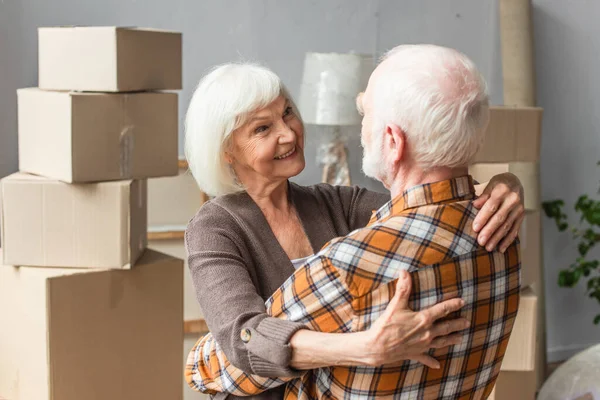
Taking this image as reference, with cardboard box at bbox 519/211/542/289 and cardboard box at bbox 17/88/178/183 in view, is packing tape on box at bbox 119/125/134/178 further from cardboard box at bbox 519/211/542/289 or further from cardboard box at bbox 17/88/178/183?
cardboard box at bbox 519/211/542/289

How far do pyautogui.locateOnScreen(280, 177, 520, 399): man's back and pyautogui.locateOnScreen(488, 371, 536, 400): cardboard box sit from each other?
1.50 meters

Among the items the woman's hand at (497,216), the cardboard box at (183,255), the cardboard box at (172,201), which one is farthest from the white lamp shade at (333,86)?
the woman's hand at (497,216)

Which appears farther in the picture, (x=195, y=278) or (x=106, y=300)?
(x=106, y=300)

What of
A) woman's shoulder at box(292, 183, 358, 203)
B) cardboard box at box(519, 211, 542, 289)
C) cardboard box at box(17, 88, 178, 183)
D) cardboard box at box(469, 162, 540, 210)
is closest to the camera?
woman's shoulder at box(292, 183, 358, 203)

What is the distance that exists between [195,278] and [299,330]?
1.08 feet

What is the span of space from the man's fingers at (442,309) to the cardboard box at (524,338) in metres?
1.55

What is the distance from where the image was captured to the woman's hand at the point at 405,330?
1195 mm

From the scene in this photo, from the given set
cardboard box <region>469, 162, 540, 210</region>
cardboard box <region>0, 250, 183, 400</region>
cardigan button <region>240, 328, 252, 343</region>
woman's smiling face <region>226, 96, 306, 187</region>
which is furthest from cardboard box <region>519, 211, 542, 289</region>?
Result: cardigan button <region>240, 328, 252, 343</region>

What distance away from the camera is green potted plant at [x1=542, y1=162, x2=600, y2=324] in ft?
12.2

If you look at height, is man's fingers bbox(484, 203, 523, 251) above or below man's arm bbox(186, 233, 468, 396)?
above

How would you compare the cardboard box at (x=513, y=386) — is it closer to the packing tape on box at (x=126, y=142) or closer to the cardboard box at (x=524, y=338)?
the cardboard box at (x=524, y=338)

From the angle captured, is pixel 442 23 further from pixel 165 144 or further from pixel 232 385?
pixel 232 385

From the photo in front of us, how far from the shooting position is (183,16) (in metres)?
3.30

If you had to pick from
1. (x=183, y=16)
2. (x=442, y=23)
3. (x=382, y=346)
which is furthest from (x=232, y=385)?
(x=442, y=23)
